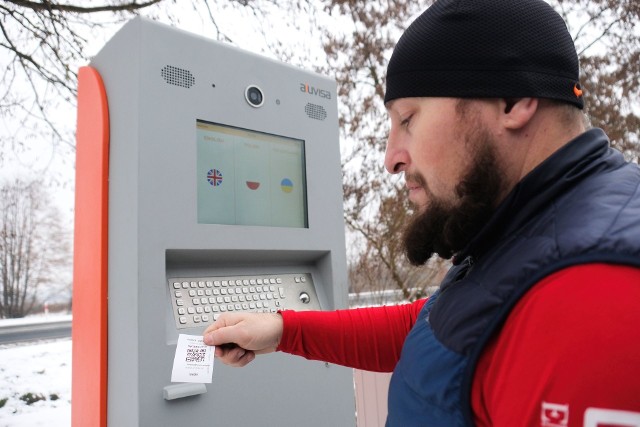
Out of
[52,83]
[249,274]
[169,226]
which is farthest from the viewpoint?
[52,83]

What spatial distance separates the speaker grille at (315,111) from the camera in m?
2.06

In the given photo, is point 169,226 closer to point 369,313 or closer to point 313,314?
point 313,314

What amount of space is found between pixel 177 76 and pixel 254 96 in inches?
12.4

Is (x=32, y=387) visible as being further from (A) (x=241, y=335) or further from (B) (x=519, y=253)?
(B) (x=519, y=253)

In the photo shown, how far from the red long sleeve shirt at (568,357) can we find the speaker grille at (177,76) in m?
1.37

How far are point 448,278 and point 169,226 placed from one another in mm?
942

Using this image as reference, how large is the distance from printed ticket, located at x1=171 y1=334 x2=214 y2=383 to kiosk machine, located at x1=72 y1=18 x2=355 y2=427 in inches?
11.3

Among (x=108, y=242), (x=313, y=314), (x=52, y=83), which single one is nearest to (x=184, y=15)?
(x=52, y=83)

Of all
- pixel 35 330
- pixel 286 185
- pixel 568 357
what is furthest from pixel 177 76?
pixel 35 330

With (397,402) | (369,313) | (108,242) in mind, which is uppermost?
(108,242)

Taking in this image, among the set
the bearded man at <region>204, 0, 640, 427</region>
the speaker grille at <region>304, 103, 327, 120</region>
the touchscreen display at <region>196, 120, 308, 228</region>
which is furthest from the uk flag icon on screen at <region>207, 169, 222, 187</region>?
the bearded man at <region>204, 0, 640, 427</region>

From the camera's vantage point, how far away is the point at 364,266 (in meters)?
4.86

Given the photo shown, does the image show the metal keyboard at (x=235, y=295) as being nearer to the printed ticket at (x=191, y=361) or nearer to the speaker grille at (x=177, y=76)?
the printed ticket at (x=191, y=361)

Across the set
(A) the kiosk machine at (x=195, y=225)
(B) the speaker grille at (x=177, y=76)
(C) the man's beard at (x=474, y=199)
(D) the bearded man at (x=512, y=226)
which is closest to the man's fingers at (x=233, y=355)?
(A) the kiosk machine at (x=195, y=225)
